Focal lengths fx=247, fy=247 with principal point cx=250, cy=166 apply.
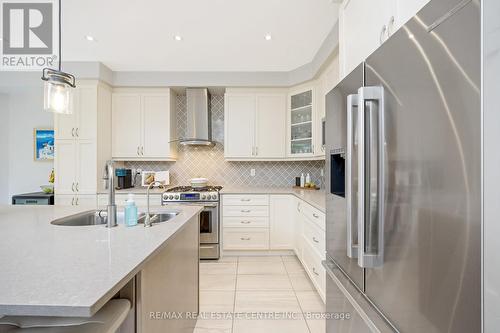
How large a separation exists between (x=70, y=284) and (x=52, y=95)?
4.59 feet

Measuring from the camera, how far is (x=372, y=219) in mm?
832

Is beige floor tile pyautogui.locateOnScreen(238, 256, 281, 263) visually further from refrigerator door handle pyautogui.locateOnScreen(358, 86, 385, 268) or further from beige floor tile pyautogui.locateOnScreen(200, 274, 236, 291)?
refrigerator door handle pyautogui.locateOnScreen(358, 86, 385, 268)

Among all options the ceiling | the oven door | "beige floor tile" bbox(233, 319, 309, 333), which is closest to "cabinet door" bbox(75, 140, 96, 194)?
the ceiling

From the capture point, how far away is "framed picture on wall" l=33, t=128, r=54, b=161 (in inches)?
170

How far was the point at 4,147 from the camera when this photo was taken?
429cm

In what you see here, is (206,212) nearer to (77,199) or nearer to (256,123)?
(256,123)

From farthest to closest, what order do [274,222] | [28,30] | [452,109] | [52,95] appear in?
[274,222] → [28,30] → [52,95] → [452,109]

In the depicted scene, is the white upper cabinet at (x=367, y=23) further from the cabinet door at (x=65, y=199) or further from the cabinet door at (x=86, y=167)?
the cabinet door at (x=65, y=199)

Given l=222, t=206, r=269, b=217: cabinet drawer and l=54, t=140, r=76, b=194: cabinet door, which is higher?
l=54, t=140, r=76, b=194: cabinet door

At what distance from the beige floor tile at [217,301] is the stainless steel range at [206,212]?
2.79 ft

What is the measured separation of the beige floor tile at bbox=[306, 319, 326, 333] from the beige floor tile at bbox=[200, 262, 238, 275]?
3.74 feet

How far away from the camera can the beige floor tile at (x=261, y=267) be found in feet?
9.62

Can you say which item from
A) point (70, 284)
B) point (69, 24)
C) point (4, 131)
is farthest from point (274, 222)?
point (4, 131)

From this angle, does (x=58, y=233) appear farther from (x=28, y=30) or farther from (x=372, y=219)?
(x=28, y=30)
